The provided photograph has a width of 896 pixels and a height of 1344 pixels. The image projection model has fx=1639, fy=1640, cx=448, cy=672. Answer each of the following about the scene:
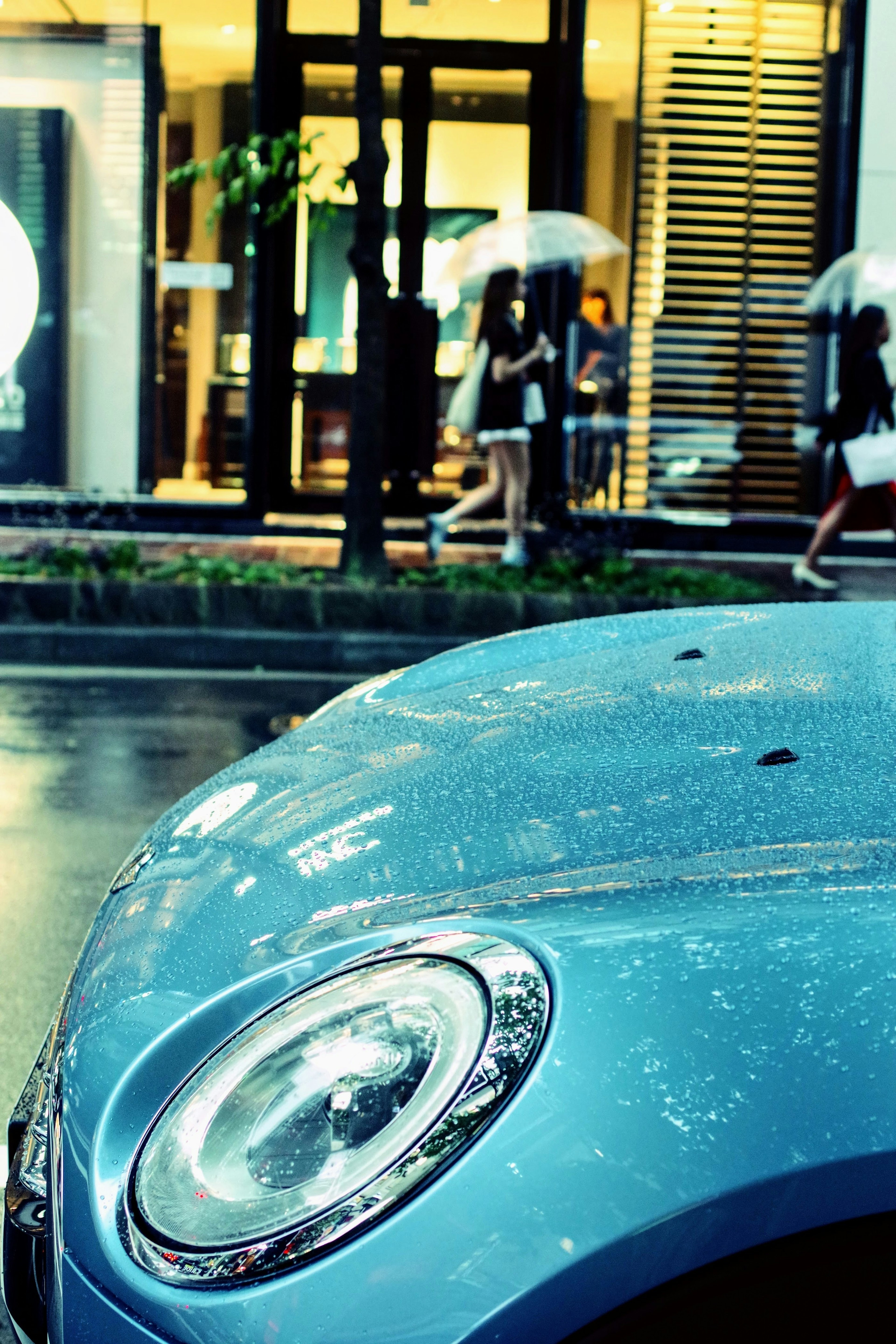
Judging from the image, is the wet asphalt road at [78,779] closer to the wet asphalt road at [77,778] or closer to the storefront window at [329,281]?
the wet asphalt road at [77,778]

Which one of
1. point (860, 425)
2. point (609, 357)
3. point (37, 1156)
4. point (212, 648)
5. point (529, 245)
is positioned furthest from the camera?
point (609, 357)

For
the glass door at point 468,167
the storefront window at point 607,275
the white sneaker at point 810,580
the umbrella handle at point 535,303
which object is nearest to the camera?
the white sneaker at point 810,580

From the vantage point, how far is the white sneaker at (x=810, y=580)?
10.1 meters

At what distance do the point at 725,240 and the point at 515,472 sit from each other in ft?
9.74

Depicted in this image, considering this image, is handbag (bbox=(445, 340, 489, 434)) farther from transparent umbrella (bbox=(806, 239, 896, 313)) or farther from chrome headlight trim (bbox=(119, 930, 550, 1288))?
chrome headlight trim (bbox=(119, 930, 550, 1288))

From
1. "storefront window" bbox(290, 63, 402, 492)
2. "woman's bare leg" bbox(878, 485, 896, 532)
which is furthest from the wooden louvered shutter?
"woman's bare leg" bbox(878, 485, 896, 532)

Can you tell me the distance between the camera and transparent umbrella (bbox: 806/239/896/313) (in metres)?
11.6

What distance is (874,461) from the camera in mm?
9945

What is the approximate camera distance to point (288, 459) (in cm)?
1251

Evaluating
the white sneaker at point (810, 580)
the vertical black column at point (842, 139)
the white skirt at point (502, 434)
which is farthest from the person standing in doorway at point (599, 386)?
the white sneaker at point (810, 580)

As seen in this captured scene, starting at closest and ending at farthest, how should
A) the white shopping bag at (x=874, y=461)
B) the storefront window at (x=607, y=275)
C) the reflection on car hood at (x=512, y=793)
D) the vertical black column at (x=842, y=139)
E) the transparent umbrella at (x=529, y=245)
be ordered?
the reflection on car hood at (x=512, y=793) < the white shopping bag at (x=874, y=461) < the transparent umbrella at (x=529, y=245) < the vertical black column at (x=842, y=139) < the storefront window at (x=607, y=275)

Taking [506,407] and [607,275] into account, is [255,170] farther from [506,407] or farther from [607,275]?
[607,275]

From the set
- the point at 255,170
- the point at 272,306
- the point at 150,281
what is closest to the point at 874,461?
the point at 255,170

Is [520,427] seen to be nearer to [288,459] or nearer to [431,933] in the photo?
[288,459]
